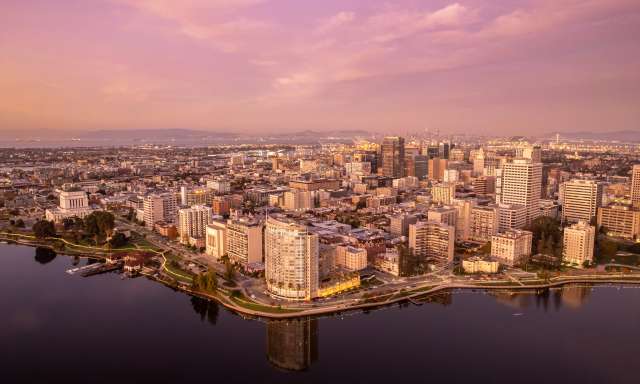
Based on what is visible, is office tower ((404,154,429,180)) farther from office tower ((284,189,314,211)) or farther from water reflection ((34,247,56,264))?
water reflection ((34,247,56,264))

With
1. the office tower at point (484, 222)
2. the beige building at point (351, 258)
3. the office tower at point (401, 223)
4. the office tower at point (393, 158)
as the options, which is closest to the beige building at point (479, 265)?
the beige building at point (351, 258)

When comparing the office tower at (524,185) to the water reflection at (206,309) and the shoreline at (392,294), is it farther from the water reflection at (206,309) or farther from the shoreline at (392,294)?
the water reflection at (206,309)

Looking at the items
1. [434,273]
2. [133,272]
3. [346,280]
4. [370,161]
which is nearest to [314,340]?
[346,280]

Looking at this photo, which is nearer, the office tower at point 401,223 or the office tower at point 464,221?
the office tower at point 401,223

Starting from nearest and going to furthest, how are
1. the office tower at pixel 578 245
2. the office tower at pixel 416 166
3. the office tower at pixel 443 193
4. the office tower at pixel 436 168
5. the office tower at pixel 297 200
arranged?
the office tower at pixel 578 245 < the office tower at pixel 297 200 < the office tower at pixel 443 193 < the office tower at pixel 416 166 < the office tower at pixel 436 168

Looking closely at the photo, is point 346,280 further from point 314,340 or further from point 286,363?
point 286,363

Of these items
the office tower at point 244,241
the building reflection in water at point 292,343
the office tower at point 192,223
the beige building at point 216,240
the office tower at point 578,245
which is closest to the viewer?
the building reflection in water at point 292,343

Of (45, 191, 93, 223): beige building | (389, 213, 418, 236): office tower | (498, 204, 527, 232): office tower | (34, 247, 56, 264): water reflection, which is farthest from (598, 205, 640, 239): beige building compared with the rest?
(45, 191, 93, 223): beige building

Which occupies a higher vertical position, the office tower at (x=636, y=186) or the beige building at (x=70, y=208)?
the office tower at (x=636, y=186)
